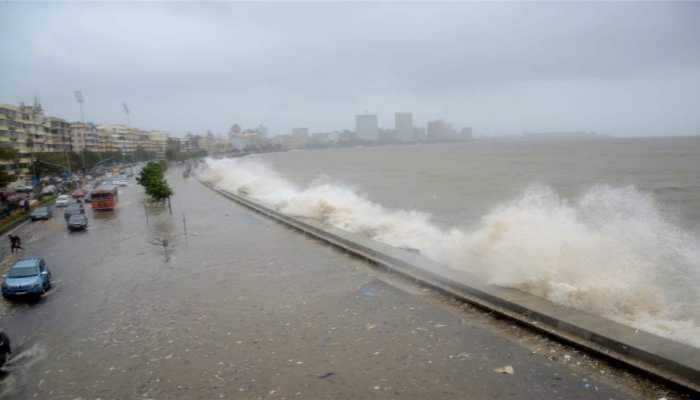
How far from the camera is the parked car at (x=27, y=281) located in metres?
11.8

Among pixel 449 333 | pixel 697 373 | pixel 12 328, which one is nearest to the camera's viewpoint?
pixel 697 373

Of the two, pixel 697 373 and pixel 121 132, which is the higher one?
pixel 121 132

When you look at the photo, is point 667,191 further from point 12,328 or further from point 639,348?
point 12,328

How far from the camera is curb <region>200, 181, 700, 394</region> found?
5606 millimetres

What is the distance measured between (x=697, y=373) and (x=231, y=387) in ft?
19.4

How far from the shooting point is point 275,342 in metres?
7.70

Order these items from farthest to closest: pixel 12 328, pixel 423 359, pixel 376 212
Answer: pixel 376 212 → pixel 12 328 → pixel 423 359

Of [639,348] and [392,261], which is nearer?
[639,348]

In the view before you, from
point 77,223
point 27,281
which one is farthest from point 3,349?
point 77,223

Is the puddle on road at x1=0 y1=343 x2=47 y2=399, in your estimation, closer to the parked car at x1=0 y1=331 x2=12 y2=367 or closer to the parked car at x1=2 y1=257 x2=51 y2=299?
the parked car at x1=0 y1=331 x2=12 y2=367

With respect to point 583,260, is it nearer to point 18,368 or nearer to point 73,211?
point 18,368

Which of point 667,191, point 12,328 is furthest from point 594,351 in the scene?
point 667,191

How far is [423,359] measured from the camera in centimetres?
673

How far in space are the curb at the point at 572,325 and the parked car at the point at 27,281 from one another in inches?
367
